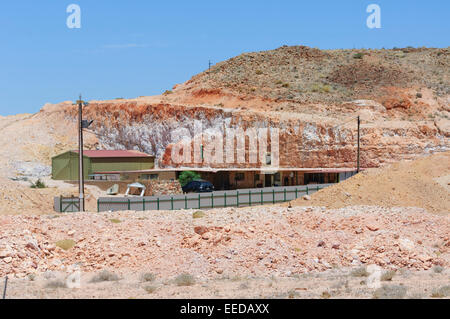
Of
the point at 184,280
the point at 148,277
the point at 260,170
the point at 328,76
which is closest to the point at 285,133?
the point at 260,170

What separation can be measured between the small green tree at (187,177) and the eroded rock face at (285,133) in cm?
271

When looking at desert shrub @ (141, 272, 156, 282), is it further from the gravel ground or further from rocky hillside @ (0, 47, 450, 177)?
rocky hillside @ (0, 47, 450, 177)

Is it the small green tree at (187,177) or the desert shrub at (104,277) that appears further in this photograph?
the small green tree at (187,177)

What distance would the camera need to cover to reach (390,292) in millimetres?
16703

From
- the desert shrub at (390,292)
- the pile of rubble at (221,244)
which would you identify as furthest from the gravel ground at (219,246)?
the desert shrub at (390,292)

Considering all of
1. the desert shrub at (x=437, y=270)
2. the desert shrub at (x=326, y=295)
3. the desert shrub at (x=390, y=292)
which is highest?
the desert shrub at (x=390, y=292)

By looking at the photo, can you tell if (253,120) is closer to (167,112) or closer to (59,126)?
(167,112)

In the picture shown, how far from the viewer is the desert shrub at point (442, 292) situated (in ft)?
52.8

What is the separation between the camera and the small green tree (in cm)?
6365

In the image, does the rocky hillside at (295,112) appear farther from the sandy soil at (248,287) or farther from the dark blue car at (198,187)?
the sandy soil at (248,287)

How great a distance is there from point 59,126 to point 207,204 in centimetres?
4838

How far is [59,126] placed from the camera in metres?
84.1

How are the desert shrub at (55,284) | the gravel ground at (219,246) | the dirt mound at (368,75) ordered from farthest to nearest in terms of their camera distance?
the dirt mound at (368,75) → the gravel ground at (219,246) → the desert shrub at (55,284)

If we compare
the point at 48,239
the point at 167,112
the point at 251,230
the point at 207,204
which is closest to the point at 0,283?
the point at 48,239
